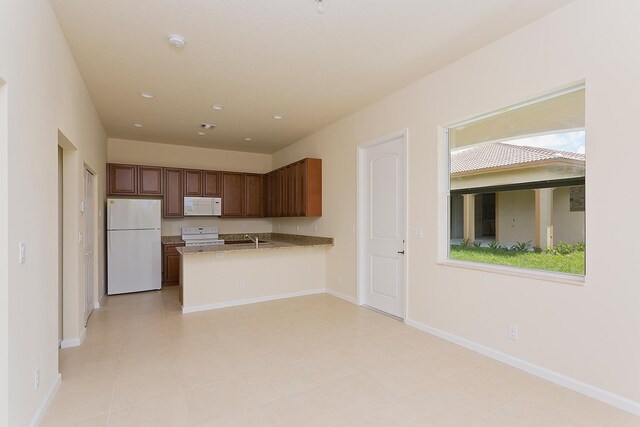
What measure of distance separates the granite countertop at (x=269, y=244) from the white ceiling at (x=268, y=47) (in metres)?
1.91

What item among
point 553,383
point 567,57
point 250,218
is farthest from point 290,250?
point 567,57

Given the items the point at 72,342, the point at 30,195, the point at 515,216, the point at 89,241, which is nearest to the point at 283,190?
the point at 89,241

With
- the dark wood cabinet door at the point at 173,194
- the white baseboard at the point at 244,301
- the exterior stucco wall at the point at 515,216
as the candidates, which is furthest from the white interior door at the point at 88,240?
the exterior stucco wall at the point at 515,216

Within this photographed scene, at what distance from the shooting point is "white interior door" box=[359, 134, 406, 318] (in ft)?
13.4

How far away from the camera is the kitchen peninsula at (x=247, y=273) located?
4.48m

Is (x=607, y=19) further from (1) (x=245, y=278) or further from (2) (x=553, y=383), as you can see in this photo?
(1) (x=245, y=278)

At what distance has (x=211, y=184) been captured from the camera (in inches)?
261

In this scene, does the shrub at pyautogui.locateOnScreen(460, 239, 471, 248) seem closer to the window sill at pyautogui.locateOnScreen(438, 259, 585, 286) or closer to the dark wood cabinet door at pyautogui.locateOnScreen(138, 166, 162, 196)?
the window sill at pyautogui.locateOnScreen(438, 259, 585, 286)

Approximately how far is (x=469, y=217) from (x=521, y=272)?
32.2 inches

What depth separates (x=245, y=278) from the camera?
486cm

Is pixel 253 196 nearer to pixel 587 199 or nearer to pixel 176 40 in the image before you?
pixel 176 40

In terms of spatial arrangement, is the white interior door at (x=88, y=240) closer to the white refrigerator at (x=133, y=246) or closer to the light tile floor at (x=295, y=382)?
the light tile floor at (x=295, y=382)

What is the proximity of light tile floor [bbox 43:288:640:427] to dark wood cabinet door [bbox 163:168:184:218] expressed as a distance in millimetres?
2697

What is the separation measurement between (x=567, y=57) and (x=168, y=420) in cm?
370
